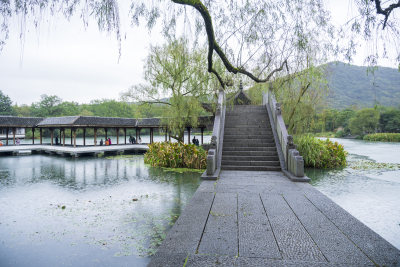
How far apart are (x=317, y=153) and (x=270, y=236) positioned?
35.5 ft

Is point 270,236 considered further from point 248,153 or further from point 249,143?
point 249,143

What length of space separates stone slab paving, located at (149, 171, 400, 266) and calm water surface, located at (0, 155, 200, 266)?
3.12ft

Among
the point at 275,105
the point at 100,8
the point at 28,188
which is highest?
the point at 100,8

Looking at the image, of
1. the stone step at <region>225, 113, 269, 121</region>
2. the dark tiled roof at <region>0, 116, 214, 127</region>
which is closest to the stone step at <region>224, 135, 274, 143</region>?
the stone step at <region>225, 113, 269, 121</region>

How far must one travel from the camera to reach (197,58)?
14883mm

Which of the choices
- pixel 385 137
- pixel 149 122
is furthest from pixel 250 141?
pixel 385 137

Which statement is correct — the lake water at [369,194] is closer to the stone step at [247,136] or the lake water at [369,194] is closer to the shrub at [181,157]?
the stone step at [247,136]

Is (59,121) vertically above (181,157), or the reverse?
(59,121)

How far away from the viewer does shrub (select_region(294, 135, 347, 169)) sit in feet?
42.6

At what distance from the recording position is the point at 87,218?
5.78 m

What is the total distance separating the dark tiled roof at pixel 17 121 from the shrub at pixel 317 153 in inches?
934

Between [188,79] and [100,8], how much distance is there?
40.5 ft

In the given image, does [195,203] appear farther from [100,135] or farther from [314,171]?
[100,135]

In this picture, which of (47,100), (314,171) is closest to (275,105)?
(314,171)
